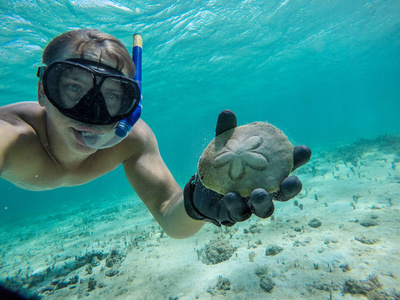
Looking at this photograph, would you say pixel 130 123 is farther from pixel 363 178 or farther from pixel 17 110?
pixel 363 178

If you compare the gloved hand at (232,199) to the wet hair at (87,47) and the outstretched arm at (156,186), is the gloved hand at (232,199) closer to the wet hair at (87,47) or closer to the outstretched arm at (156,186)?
the outstretched arm at (156,186)

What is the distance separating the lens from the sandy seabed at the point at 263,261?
11.1ft

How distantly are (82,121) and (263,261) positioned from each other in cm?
410

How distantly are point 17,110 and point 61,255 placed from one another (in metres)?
7.00

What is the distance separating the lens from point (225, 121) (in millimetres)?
1965

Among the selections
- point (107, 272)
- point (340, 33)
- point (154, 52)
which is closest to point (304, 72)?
point (340, 33)

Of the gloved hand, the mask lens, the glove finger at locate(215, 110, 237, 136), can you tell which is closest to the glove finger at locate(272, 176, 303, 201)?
the gloved hand

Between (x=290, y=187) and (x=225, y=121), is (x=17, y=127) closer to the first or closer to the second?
(x=225, y=121)

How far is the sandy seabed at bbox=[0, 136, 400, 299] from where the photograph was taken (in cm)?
338

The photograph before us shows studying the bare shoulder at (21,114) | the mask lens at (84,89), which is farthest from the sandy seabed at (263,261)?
the bare shoulder at (21,114)

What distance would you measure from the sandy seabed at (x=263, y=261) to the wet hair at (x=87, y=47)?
12.9 ft

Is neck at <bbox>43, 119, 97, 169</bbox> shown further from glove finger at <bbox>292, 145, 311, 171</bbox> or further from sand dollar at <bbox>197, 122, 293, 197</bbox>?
glove finger at <bbox>292, 145, 311, 171</bbox>

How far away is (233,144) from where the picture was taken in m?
1.91

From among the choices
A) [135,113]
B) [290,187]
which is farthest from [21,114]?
[290,187]
